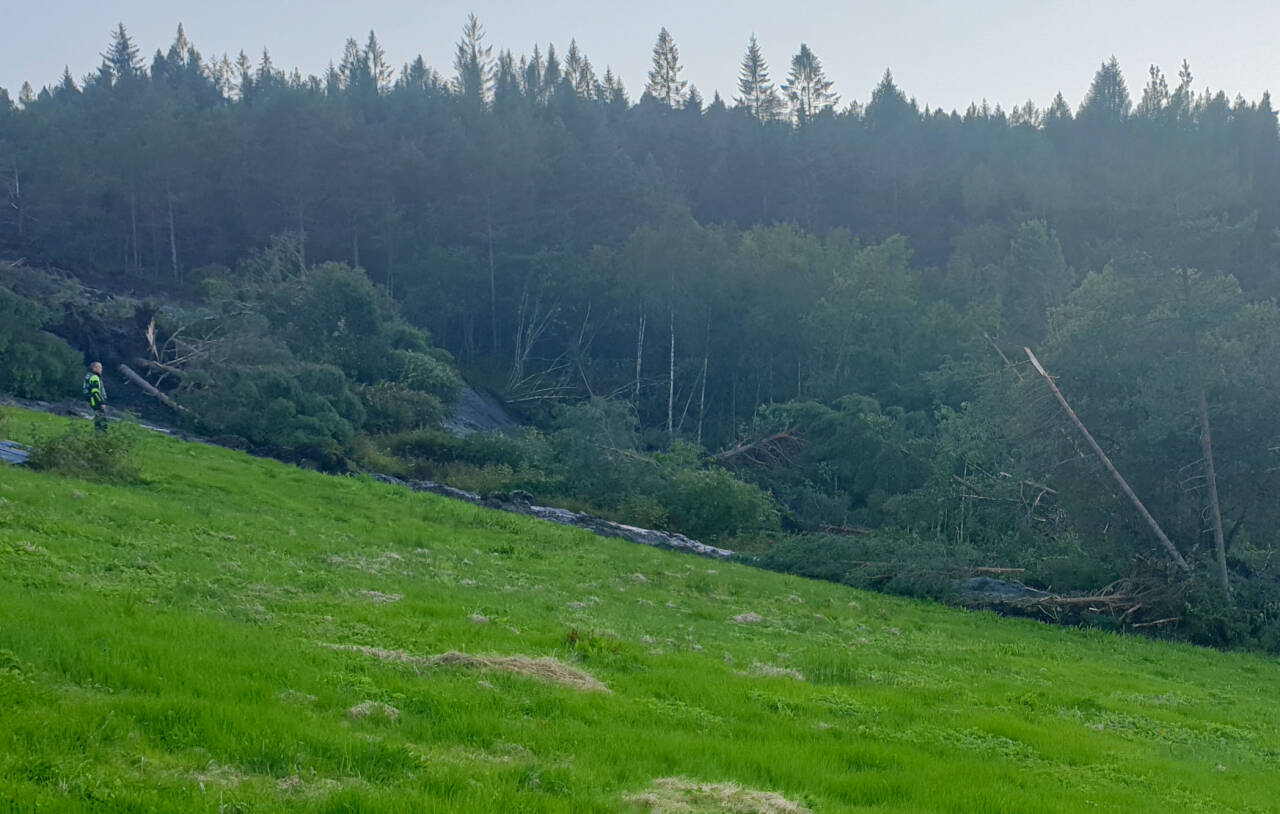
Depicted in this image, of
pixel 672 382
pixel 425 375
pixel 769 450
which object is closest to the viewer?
pixel 425 375

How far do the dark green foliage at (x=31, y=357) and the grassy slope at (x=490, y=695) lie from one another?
68.4 ft

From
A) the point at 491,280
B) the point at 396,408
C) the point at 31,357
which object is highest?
the point at 491,280

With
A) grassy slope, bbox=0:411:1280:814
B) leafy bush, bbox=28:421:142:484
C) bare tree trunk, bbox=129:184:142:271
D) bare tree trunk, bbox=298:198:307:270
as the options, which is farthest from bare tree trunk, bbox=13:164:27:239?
grassy slope, bbox=0:411:1280:814

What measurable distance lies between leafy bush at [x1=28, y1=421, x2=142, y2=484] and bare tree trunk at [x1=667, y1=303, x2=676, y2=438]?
1635 inches

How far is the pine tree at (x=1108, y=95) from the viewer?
11094 cm

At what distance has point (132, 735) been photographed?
7039mm

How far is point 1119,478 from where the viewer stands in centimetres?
2778

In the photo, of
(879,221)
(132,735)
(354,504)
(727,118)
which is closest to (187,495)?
(354,504)

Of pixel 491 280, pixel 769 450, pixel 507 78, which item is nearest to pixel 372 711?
pixel 769 450

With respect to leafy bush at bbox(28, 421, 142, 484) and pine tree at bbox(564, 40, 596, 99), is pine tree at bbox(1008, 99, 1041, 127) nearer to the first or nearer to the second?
pine tree at bbox(564, 40, 596, 99)

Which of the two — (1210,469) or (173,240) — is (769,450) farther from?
(173,240)

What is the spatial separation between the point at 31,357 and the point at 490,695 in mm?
35514

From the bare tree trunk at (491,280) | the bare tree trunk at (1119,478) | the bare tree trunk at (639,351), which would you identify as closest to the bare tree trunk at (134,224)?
the bare tree trunk at (491,280)

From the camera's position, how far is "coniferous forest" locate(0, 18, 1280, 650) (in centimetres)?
2850
